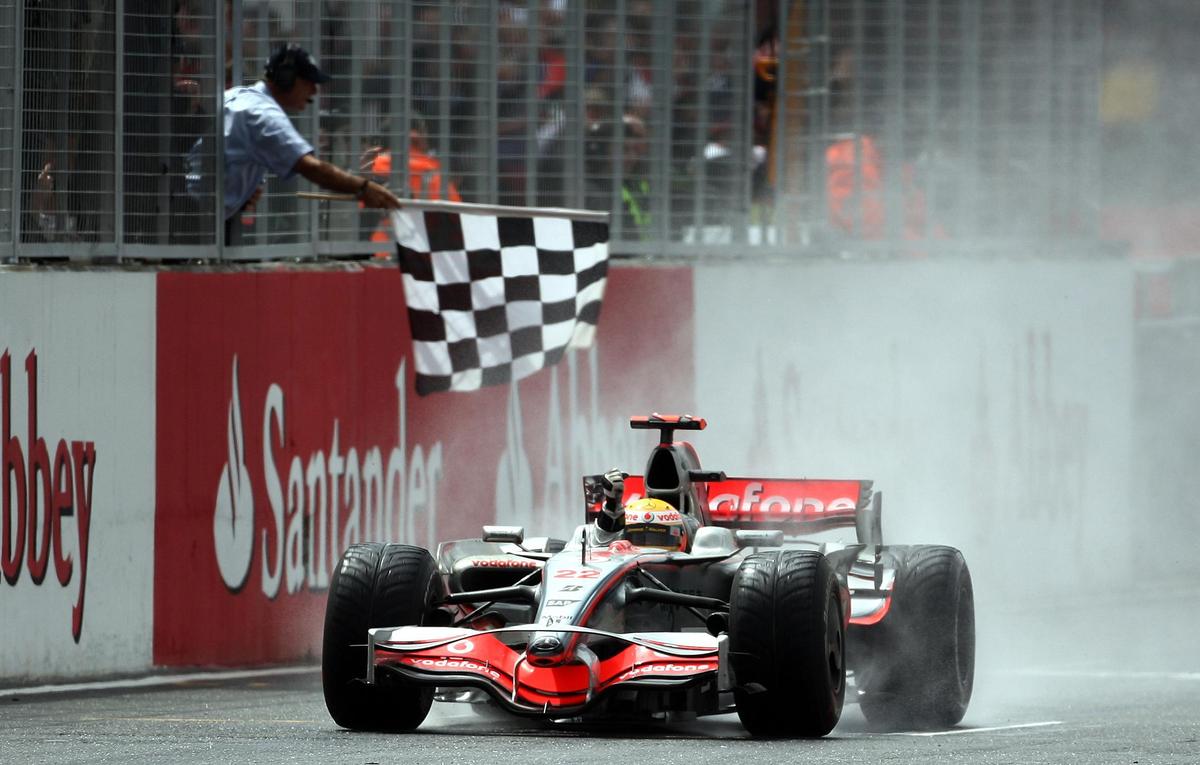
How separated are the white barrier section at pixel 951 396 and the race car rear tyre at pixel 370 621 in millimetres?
5496

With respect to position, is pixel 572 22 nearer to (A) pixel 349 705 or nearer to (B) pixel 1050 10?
(B) pixel 1050 10

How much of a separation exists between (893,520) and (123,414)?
632cm

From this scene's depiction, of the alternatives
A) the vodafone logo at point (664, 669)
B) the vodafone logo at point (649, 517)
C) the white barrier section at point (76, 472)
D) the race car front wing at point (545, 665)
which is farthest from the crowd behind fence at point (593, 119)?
the vodafone logo at point (664, 669)

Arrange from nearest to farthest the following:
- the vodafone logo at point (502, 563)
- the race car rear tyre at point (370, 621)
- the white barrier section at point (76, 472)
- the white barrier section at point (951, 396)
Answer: the race car rear tyre at point (370, 621), the vodafone logo at point (502, 563), the white barrier section at point (76, 472), the white barrier section at point (951, 396)

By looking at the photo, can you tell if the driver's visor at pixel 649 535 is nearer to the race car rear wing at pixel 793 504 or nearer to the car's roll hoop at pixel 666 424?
the car's roll hoop at pixel 666 424

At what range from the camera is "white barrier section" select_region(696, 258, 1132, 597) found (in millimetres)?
14398

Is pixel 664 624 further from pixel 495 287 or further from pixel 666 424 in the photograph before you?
A: pixel 495 287

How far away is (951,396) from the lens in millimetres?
15523

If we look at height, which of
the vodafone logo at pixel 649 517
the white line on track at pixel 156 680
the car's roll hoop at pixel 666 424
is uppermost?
the car's roll hoop at pixel 666 424

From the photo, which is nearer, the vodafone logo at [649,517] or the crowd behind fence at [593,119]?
the vodafone logo at [649,517]

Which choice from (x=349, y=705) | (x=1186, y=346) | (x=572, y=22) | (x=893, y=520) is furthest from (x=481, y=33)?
(x=1186, y=346)

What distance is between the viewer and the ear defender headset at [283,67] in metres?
11.5

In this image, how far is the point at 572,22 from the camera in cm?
1364

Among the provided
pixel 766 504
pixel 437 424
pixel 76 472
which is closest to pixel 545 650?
pixel 766 504
